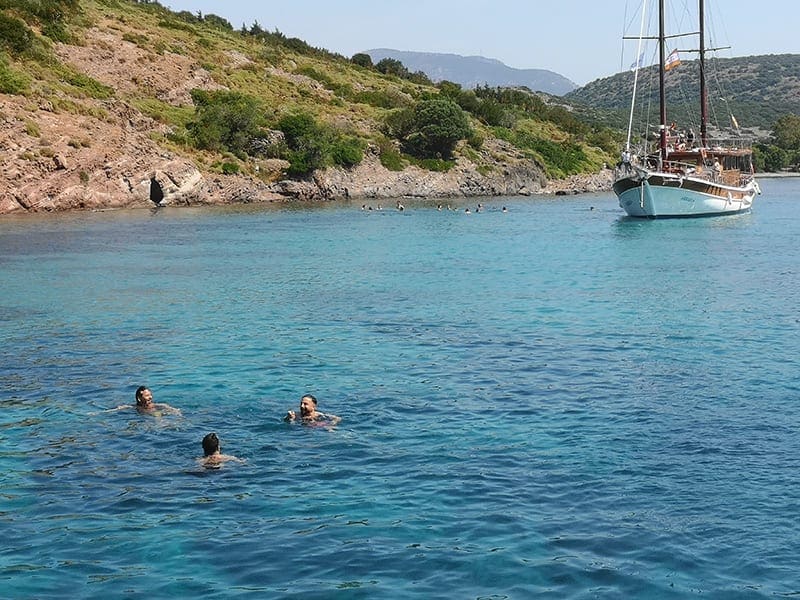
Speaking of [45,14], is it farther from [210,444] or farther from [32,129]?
[210,444]

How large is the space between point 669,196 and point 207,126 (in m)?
40.9

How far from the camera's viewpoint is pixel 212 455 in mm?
17047

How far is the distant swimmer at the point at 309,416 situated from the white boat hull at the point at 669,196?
53.1 meters

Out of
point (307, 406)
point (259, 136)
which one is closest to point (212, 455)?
point (307, 406)

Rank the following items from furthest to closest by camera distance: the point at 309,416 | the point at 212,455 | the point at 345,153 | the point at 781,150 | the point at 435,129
Result: the point at 781,150, the point at 435,129, the point at 345,153, the point at 309,416, the point at 212,455

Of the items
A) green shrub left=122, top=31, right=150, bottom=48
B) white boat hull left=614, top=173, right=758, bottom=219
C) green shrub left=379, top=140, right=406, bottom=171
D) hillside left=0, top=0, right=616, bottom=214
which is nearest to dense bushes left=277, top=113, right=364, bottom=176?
hillside left=0, top=0, right=616, bottom=214

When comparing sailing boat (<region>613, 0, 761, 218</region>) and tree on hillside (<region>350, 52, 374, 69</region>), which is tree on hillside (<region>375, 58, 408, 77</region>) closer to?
tree on hillside (<region>350, 52, 374, 69</region>)

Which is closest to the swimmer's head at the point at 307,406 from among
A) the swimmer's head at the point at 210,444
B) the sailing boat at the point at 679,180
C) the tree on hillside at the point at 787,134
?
the swimmer's head at the point at 210,444

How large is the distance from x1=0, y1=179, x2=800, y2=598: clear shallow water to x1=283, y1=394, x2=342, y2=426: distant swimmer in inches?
14.8

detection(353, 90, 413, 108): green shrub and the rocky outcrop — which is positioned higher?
detection(353, 90, 413, 108): green shrub

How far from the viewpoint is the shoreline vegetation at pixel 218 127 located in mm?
74625

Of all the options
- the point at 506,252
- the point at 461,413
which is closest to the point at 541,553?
the point at 461,413

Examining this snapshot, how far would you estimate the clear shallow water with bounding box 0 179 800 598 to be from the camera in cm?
1288

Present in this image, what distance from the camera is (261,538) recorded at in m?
13.8
